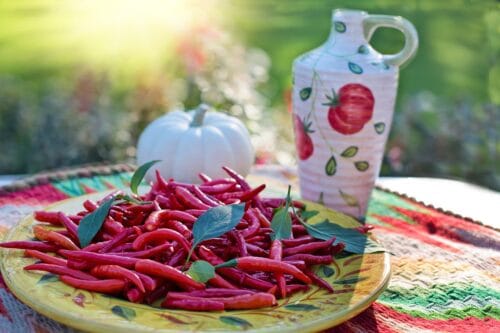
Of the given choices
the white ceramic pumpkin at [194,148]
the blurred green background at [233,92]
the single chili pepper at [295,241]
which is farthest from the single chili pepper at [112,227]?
the blurred green background at [233,92]

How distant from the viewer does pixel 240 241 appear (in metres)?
1.47

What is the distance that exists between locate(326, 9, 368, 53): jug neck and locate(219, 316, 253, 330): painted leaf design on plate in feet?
3.33

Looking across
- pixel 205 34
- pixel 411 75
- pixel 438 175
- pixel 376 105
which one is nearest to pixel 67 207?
pixel 376 105

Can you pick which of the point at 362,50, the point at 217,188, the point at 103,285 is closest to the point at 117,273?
the point at 103,285

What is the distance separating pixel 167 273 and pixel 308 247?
32 cm

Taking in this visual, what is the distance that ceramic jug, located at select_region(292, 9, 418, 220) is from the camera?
2.02m

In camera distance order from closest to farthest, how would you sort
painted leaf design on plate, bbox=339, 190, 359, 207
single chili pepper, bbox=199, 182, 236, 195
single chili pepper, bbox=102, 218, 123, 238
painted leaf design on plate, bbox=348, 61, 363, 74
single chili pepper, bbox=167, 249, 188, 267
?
single chili pepper, bbox=167, 249, 188, 267, single chili pepper, bbox=102, 218, 123, 238, single chili pepper, bbox=199, 182, 236, 195, painted leaf design on plate, bbox=348, 61, 363, 74, painted leaf design on plate, bbox=339, 190, 359, 207

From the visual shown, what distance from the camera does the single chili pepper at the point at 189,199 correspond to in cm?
162

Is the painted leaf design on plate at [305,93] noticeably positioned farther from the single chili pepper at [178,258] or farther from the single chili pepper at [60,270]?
the single chili pepper at [60,270]

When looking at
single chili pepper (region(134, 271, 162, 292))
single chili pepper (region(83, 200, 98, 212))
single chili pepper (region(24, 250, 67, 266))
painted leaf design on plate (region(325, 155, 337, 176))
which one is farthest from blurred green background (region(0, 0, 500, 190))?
single chili pepper (region(134, 271, 162, 292))

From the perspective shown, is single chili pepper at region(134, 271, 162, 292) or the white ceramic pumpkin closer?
single chili pepper at region(134, 271, 162, 292)

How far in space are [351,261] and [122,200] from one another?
0.51 meters

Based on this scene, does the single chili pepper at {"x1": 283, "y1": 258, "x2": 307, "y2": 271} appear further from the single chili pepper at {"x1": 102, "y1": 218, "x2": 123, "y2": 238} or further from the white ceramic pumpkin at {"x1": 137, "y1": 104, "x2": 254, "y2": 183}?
the white ceramic pumpkin at {"x1": 137, "y1": 104, "x2": 254, "y2": 183}

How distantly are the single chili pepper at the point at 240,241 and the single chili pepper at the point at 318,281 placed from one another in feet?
0.40
